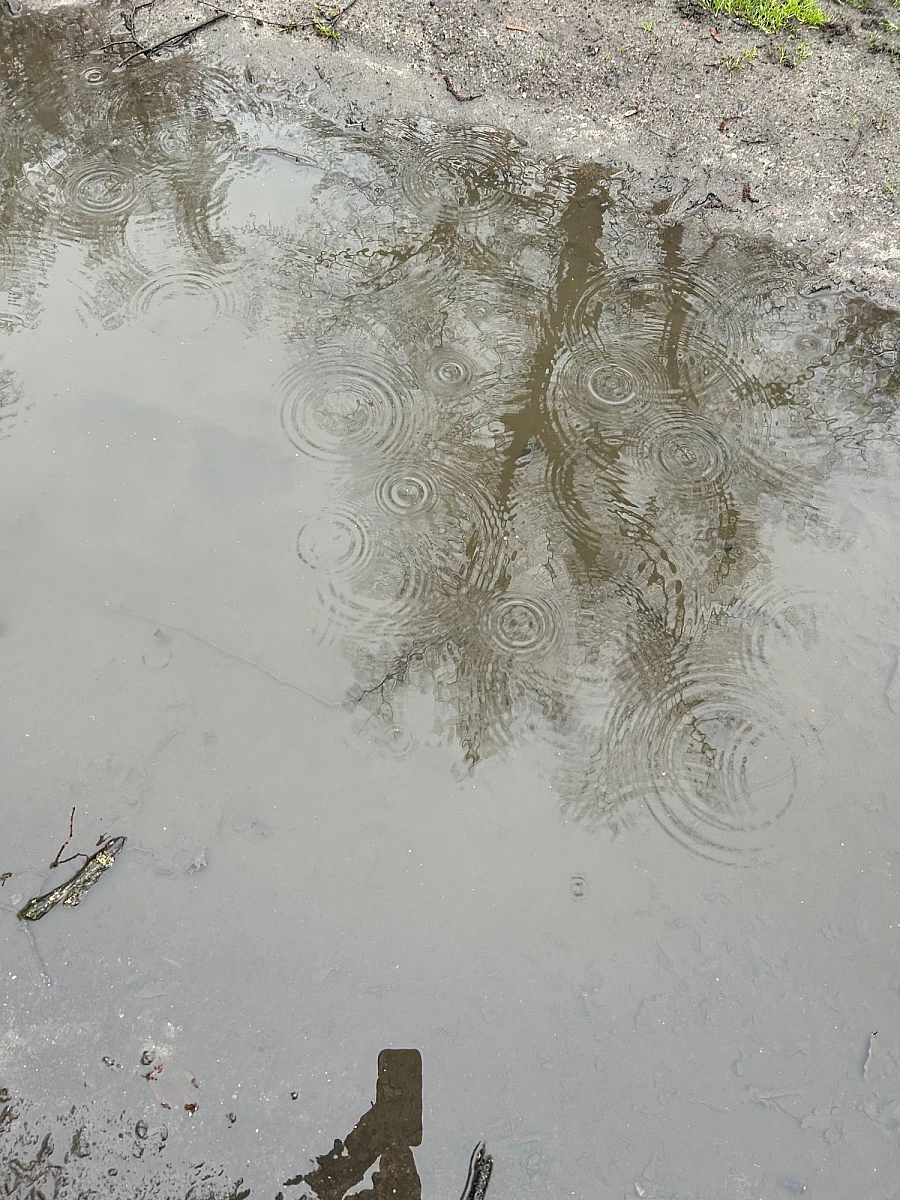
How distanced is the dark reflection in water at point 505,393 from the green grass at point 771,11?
5.91 feet

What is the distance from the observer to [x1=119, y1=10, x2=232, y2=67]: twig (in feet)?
18.0

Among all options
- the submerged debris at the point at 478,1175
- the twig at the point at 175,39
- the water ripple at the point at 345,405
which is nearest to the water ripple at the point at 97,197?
the twig at the point at 175,39

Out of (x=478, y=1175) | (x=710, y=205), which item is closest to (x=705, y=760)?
(x=478, y=1175)

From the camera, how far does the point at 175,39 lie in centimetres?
555

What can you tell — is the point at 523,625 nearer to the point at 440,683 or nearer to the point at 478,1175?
the point at 440,683

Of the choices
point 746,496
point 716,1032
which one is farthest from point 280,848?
point 746,496

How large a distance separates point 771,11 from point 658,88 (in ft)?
3.63

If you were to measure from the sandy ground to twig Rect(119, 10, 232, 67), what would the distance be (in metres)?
0.05

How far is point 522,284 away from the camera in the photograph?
4.51 meters

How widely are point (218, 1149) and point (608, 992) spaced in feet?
4.76

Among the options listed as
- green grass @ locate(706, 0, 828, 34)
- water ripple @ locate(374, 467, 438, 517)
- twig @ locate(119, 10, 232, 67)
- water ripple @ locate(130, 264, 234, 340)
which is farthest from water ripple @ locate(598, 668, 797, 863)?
twig @ locate(119, 10, 232, 67)

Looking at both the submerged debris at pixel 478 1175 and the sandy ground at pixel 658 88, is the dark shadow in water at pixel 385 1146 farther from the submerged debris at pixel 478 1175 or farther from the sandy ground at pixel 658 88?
the sandy ground at pixel 658 88

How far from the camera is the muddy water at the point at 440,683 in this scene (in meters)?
2.77

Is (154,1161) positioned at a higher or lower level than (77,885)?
lower
